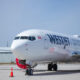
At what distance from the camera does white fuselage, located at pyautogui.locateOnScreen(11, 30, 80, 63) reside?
1705 centimetres

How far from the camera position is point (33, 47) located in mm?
17438

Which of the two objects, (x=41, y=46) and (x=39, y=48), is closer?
(x=39, y=48)

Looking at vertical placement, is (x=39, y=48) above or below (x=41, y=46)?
below

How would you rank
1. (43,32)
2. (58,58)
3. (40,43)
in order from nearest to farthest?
(40,43) → (43,32) → (58,58)

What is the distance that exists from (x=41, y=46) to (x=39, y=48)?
328 mm

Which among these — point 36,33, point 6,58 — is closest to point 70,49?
point 36,33

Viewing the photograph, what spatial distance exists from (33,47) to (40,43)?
1.00 meters

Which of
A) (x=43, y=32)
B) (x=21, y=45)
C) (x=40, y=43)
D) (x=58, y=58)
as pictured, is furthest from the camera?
(x=58, y=58)

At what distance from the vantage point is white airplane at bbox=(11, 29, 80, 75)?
1709cm

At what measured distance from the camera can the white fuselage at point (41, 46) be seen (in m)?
17.0

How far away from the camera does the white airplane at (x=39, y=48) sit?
1709 centimetres

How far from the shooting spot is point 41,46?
18266mm

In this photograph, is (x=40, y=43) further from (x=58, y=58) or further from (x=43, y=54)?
(x=58, y=58)

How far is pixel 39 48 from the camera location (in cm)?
1803
